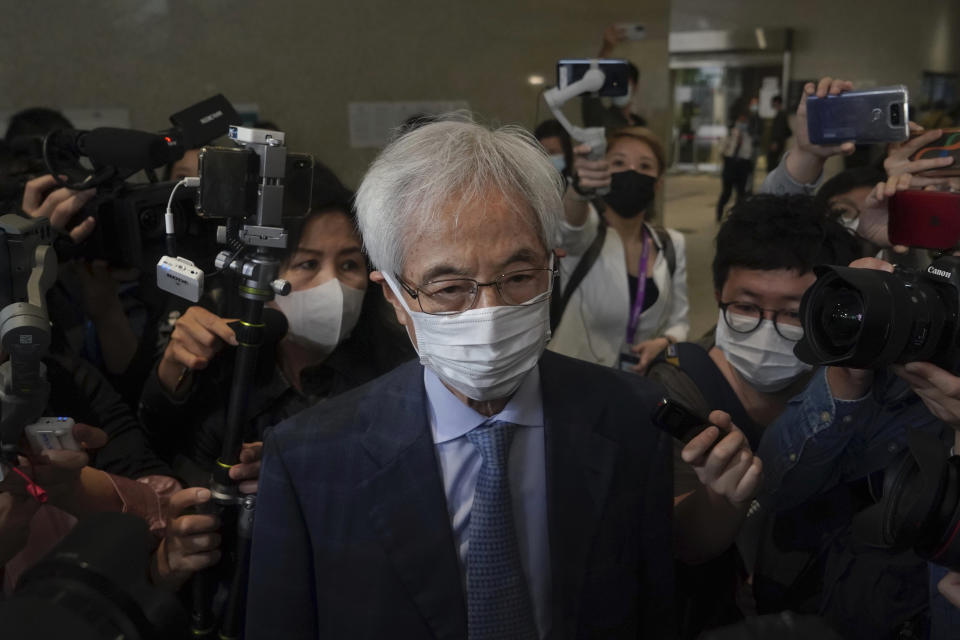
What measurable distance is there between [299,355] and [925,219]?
132 centimetres

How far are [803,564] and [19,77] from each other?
3378 mm

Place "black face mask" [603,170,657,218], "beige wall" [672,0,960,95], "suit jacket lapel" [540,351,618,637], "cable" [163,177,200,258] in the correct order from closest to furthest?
"suit jacket lapel" [540,351,618,637]
"cable" [163,177,200,258]
"black face mask" [603,170,657,218]
"beige wall" [672,0,960,95]

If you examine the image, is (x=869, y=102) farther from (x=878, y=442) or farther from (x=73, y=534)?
(x=73, y=534)

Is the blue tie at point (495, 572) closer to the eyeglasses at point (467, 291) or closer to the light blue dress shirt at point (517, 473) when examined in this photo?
the light blue dress shirt at point (517, 473)

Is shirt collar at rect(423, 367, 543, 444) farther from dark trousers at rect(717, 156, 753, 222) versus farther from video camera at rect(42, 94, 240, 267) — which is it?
dark trousers at rect(717, 156, 753, 222)

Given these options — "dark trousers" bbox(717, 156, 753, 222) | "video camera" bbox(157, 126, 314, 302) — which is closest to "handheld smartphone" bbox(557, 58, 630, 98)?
"video camera" bbox(157, 126, 314, 302)

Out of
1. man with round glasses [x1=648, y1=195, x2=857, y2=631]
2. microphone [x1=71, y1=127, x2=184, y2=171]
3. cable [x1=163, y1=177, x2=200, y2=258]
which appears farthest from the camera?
man with round glasses [x1=648, y1=195, x2=857, y2=631]

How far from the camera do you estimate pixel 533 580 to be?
1243 mm

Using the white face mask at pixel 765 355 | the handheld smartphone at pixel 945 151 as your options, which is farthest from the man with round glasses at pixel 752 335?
the handheld smartphone at pixel 945 151

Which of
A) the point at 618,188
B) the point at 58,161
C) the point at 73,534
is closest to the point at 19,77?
the point at 58,161

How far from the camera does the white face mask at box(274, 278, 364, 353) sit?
176 cm

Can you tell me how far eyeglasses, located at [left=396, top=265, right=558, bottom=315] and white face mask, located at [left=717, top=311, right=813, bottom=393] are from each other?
64 centimetres

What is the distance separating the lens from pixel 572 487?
1.25 metres

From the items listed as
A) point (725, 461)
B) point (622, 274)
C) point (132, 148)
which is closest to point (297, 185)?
point (132, 148)
